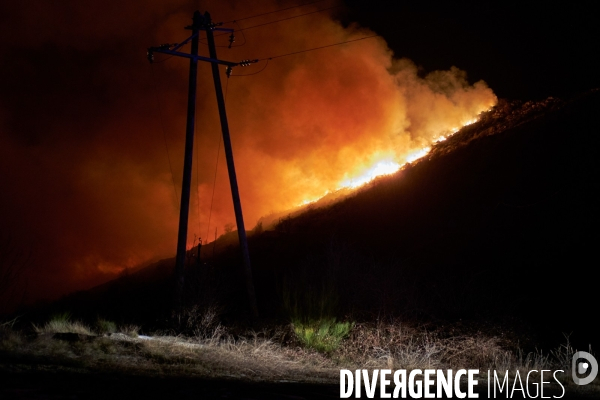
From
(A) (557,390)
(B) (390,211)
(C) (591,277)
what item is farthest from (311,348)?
(B) (390,211)

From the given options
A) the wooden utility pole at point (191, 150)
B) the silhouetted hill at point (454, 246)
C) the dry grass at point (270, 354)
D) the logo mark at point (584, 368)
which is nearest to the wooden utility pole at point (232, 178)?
the wooden utility pole at point (191, 150)

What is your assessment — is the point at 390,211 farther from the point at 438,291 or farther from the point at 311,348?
the point at 311,348

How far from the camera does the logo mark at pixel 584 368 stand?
1222 centimetres

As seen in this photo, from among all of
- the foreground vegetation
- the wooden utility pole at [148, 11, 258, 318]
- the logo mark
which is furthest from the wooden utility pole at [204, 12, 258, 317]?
the logo mark

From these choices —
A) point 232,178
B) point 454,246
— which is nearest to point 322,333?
point 232,178

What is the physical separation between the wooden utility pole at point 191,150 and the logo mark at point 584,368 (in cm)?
982

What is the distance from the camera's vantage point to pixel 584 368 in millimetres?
14031

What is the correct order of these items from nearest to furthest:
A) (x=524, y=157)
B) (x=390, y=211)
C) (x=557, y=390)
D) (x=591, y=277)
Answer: (x=557, y=390), (x=591, y=277), (x=524, y=157), (x=390, y=211)

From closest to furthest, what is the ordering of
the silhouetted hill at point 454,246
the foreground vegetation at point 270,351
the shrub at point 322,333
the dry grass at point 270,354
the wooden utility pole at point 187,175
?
1. the foreground vegetation at point 270,351
2. the dry grass at point 270,354
3. the shrub at point 322,333
4. the wooden utility pole at point 187,175
5. the silhouetted hill at point 454,246

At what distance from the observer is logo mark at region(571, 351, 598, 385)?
40.1 ft

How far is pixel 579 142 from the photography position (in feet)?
135

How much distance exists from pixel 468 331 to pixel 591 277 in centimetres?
1307

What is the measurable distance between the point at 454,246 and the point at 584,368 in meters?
23.6

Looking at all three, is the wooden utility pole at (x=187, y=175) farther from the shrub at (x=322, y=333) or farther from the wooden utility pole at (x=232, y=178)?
the shrub at (x=322, y=333)
